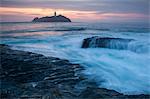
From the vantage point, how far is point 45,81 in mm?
6871

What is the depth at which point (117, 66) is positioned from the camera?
9680mm

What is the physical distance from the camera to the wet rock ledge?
581cm

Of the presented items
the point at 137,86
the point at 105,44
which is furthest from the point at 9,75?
the point at 105,44

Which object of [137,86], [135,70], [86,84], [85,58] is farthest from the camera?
[85,58]

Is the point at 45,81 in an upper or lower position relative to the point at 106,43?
lower

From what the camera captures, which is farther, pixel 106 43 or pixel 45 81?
pixel 106 43

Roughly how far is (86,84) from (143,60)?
4921 millimetres

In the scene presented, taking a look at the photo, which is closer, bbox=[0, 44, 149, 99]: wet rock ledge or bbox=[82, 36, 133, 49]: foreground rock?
bbox=[0, 44, 149, 99]: wet rock ledge

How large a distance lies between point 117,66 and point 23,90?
461 centimetres

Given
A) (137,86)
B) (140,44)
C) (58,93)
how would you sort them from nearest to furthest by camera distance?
(58,93)
(137,86)
(140,44)

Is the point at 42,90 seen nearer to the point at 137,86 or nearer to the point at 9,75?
the point at 9,75

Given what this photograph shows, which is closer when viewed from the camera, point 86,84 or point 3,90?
point 3,90

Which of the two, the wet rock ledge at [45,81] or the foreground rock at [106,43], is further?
the foreground rock at [106,43]

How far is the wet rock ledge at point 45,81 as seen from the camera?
5.81 metres
